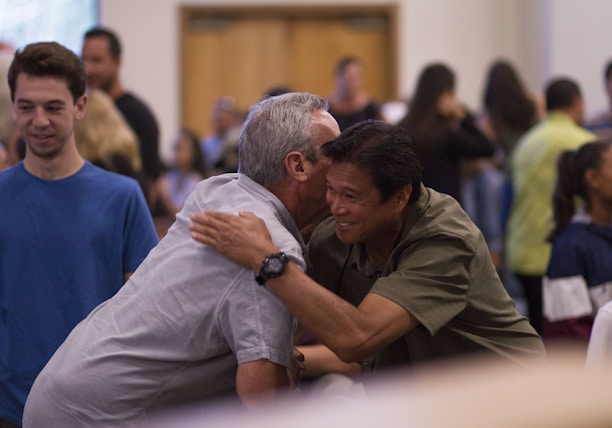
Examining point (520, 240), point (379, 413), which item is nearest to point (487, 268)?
point (379, 413)

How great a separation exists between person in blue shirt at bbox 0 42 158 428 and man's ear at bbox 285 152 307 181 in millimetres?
619

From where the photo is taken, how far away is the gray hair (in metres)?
2.22

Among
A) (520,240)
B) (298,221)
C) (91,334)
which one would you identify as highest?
(298,221)

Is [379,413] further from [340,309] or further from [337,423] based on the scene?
[340,309]

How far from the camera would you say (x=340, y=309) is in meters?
2.07

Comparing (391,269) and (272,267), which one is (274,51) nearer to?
(391,269)

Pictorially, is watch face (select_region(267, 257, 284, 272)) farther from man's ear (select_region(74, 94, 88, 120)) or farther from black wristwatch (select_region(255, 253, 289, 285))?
man's ear (select_region(74, 94, 88, 120))

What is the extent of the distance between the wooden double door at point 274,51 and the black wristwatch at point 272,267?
8334mm

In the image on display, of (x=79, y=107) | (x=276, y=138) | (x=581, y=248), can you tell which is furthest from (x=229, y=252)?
(x=581, y=248)

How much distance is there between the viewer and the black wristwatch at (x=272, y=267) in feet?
6.57

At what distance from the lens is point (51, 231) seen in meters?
2.60

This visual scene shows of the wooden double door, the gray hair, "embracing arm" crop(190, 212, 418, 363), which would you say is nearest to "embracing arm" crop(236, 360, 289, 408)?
"embracing arm" crop(190, 212, 418, 363)

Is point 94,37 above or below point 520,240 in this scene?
above

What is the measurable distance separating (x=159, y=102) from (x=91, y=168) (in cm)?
750
